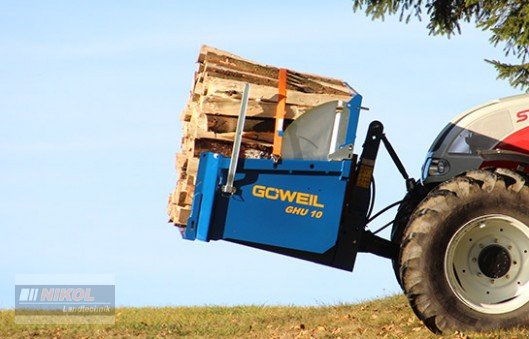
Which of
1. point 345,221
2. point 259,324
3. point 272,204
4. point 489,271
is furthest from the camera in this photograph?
point 259,324

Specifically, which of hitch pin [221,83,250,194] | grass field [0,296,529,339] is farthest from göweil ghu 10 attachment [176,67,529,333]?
grass field [0,296,529,339]

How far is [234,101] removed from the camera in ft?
32.3

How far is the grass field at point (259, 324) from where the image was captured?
1136 cm

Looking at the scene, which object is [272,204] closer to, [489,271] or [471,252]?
[471,252]

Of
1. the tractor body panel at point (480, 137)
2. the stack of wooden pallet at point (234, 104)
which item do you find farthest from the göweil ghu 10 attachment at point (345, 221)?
the tractor body panel at point (480, 137)

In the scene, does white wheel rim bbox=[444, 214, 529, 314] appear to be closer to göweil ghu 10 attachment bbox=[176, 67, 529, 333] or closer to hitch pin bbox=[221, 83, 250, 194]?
göweil ghu 10 attachment bbox=[176, 67, 529, 333]

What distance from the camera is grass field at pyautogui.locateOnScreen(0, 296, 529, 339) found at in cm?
1136

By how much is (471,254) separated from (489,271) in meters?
0.26

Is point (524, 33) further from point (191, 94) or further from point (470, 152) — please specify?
point (191, 94)

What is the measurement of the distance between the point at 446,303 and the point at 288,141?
2403 mm

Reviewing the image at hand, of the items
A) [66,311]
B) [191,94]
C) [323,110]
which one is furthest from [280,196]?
[66,311]

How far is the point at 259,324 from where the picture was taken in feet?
42.0

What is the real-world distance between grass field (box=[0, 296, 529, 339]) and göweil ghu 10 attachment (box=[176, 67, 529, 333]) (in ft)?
2.60

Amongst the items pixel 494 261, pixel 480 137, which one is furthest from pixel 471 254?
pixel 480 137
